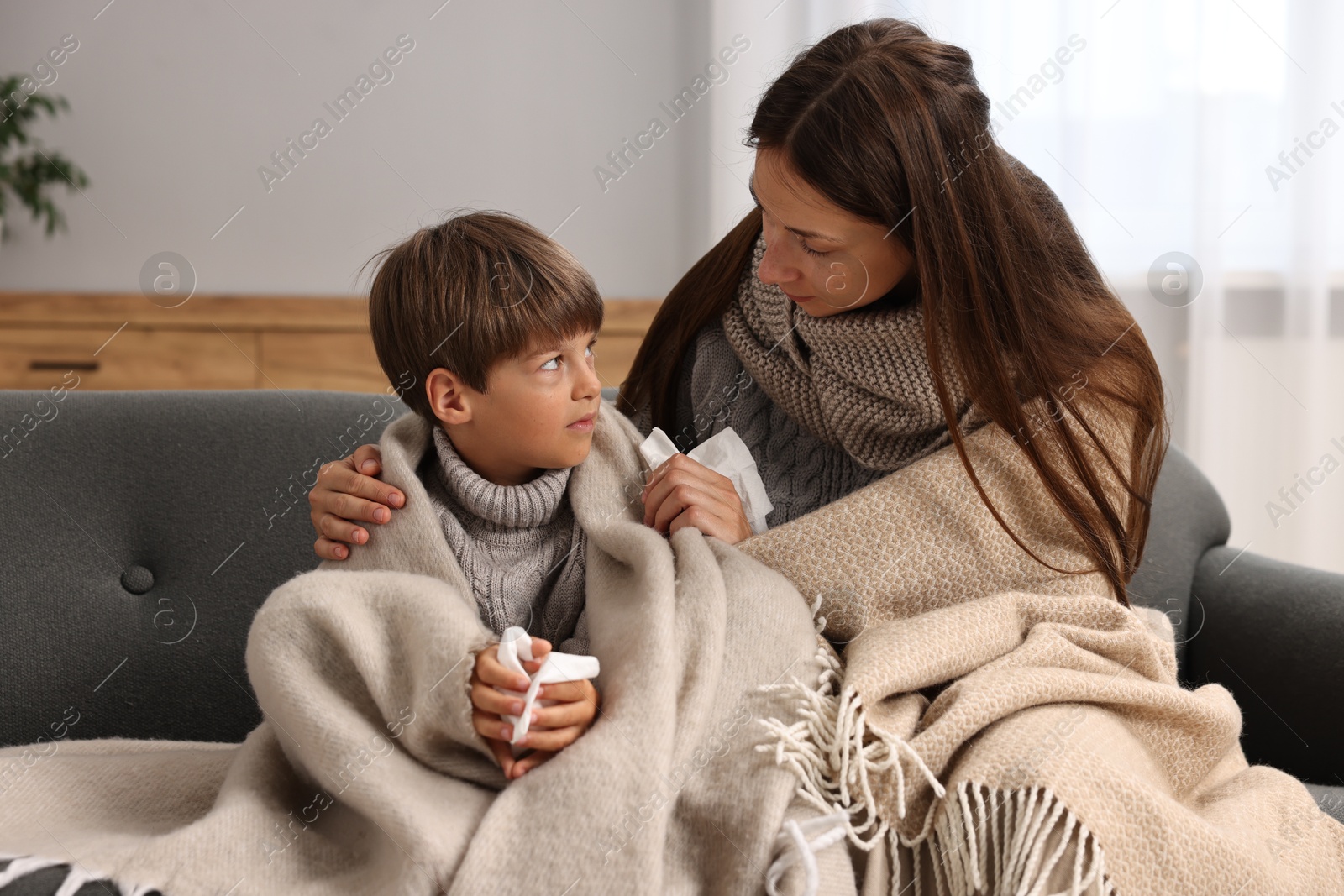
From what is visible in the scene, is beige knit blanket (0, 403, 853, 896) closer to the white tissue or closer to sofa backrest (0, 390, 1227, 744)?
the white tissue

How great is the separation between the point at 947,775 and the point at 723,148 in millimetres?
1789

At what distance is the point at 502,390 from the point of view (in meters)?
0.93

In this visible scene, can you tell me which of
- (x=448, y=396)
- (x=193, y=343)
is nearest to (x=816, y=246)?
(x=448, y=396)

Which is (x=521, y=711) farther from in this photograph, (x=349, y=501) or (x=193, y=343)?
(x=193, y=343)

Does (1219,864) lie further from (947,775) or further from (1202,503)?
(1202,503)

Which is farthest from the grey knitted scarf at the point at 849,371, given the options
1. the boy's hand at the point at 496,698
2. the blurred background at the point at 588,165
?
the blurred background at the point at 588,165

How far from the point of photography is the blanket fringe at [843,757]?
779 mm

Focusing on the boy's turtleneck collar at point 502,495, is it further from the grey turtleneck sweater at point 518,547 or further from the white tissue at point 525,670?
the white tissue at point 525,670

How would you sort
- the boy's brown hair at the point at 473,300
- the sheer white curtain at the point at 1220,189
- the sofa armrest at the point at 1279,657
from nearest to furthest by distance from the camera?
the boy's brown hair at the point at 473,300, the sofa armrest at the point at 1279,657, the sheer white curtain at the point at 1220,189

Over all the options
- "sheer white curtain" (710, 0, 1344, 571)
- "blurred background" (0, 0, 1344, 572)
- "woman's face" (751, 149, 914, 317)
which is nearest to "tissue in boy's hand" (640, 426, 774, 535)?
"woman's face" (751, 149, 914, 317)

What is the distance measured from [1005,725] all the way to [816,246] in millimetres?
469

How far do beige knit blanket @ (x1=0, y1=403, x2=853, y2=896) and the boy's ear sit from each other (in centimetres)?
10

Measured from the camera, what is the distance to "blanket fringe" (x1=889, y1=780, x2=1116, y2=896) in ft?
2.45

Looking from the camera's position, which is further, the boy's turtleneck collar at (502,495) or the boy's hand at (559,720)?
the boy's turtleneck collar at (502,495)
